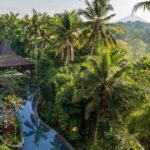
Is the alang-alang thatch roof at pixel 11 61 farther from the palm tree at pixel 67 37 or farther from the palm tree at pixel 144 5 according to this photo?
the palm tree at pixel 144 5

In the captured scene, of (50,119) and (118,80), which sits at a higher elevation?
(118,80)

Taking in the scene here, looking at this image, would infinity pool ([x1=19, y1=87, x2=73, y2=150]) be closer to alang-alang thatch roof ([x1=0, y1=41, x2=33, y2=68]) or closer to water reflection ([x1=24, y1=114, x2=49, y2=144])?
water reflection ([x1=24, y1=114, x2=49, y2=144])

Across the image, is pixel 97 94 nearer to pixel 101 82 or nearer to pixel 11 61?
pixel 101 82

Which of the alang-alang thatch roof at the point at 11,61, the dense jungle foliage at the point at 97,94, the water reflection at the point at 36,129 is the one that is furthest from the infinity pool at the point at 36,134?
the alang-alang thatch roof at the point at 11,61

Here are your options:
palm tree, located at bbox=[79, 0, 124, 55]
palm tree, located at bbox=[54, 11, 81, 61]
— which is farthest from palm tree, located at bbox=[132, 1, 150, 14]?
palm tree, located at bbox=[54, 11, 81, 61]

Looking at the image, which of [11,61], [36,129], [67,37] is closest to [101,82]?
[36,129]

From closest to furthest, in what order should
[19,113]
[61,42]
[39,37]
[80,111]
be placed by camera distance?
[80,111] → [19,113] → [61,42] → [39,37]

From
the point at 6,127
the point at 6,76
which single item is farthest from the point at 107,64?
the point at 6,76

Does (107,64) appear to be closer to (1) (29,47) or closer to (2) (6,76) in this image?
(2) (6,76)
